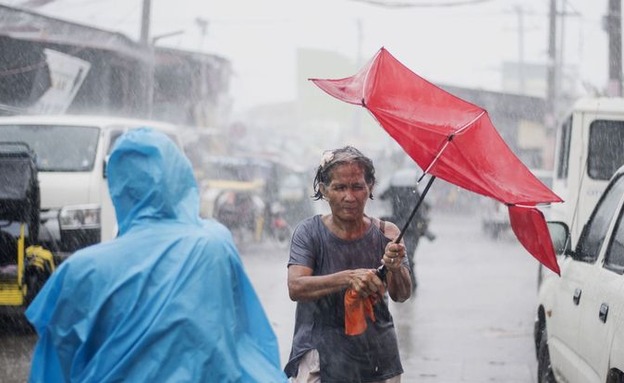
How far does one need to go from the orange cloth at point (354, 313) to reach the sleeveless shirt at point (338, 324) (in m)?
0.09

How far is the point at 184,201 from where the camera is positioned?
3.21 m

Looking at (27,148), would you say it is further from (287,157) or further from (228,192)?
(287,157)

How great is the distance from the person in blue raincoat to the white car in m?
1.95

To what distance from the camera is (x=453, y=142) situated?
3.70 meters

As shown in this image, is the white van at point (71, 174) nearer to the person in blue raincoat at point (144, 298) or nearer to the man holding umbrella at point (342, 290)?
the man holding umbrella at point (342, 290)

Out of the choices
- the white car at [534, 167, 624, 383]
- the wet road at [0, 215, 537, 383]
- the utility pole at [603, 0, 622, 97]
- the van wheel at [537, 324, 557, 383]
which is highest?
the utility pole at [603, 0, 622, 97]

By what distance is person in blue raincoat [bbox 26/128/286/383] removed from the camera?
119 inches

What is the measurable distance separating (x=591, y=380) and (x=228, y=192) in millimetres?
14783

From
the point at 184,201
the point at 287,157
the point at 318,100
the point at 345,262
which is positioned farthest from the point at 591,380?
the point at 318,100

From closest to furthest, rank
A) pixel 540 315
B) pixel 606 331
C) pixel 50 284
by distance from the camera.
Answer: pixel 50 284
pixel 606 331
pixel 540 315

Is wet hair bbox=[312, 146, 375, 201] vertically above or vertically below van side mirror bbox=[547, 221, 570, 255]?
above

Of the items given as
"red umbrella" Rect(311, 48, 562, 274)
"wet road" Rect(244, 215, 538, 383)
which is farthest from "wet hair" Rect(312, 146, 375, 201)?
"wet road" Rect(244, 215, 538, 383)

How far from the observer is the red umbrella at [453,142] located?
3.66 metres

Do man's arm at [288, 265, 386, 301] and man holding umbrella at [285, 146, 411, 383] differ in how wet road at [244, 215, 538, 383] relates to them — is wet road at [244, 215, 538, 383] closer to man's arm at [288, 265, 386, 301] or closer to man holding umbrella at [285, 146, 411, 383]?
man holding umbrella at [285, 146, 411, 383]
